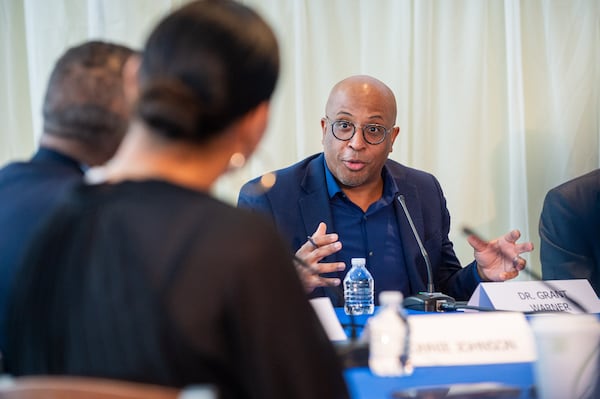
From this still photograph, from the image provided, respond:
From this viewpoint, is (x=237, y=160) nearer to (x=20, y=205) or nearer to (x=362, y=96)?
(x=20, y=205)

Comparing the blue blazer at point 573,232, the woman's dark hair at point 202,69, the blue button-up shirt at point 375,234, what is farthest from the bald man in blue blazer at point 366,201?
the woman's dark hair at point 202,69

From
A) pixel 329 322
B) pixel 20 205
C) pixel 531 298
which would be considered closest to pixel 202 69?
pixel 20 205

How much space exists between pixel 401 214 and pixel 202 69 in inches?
74.0

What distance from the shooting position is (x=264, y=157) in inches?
117

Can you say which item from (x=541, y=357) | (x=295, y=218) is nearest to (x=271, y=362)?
(x=541, y=357)

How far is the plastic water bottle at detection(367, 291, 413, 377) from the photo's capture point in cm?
134

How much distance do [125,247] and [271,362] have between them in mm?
247

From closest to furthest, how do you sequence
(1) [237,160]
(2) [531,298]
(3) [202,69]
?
(3) [202,69]
(1) [237,160]
(2) [531,298]

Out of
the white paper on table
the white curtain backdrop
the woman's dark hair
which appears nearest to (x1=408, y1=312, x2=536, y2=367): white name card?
the white paper on table

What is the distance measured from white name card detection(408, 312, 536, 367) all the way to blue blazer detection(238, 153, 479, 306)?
1053 millimetres

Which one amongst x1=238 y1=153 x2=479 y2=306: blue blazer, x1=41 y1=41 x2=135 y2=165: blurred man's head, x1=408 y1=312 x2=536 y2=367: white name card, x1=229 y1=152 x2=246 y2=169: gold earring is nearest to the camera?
x1=229 y1=152 x2=246 y2=169: gold earring

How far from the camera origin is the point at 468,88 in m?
3.43

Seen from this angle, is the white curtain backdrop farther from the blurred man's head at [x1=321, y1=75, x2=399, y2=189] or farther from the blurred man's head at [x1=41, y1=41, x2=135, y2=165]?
the blurred man's head at [x1=41, y1=41, x2=135, y2=165]

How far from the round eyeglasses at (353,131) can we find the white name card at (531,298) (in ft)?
2.94
